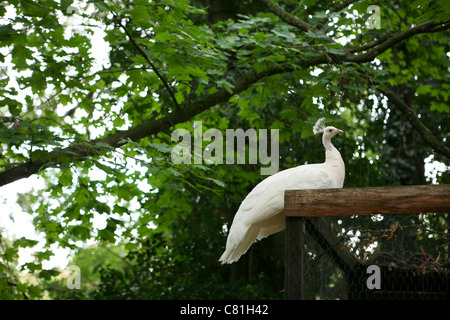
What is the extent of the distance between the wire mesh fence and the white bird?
261 mm

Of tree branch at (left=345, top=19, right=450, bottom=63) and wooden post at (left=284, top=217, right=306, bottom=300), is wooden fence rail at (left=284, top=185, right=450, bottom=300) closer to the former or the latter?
wooden post at (left=284, top=217, right=306, bottom=300)

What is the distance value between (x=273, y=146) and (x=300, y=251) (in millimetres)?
4234

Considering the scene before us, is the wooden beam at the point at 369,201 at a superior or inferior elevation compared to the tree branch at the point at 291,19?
inferior

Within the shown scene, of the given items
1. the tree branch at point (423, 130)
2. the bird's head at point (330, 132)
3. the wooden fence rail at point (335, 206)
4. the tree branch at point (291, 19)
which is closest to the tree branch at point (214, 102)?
the tree branch at point (423, 130)

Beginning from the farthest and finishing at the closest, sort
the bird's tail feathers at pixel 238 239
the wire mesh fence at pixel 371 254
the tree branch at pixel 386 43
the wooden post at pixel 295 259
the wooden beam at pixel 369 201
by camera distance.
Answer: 1. the tree branch at pixel 386 43
2. the bird's tail feathers at pixel 238 239
3. the wire mesh fence at pixel 371 254
4. the wooden post at pixel 295 259
5. the wooden beam at pixel 369 201

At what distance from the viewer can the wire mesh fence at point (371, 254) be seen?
317 cm

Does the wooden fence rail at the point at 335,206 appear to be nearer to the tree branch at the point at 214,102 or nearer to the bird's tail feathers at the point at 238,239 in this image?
the bird's tail feathers at the point at 238,239

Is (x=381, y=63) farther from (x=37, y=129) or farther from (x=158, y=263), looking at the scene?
(x=37, y=129)

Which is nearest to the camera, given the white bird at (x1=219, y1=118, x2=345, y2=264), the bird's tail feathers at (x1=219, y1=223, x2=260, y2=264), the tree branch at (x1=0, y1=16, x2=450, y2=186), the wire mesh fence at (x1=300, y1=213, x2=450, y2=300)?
the wire mesh fence at (x1=300, y1=213, x2=450, y2=300)

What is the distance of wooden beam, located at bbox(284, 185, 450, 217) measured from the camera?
276cm

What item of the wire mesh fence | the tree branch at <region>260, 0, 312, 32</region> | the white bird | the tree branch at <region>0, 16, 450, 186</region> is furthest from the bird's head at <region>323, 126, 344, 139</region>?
the tree branch at <region>260, 0, 312, 32</region>

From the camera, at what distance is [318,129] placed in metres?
4.75

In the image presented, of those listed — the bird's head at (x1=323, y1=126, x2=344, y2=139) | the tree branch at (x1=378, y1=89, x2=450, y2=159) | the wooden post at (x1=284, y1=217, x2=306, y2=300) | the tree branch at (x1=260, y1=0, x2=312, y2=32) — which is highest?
the tree branch at (x1=260, y1=0, x2=312, y2=32)

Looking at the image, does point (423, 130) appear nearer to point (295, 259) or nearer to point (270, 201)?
point (270, 201)
